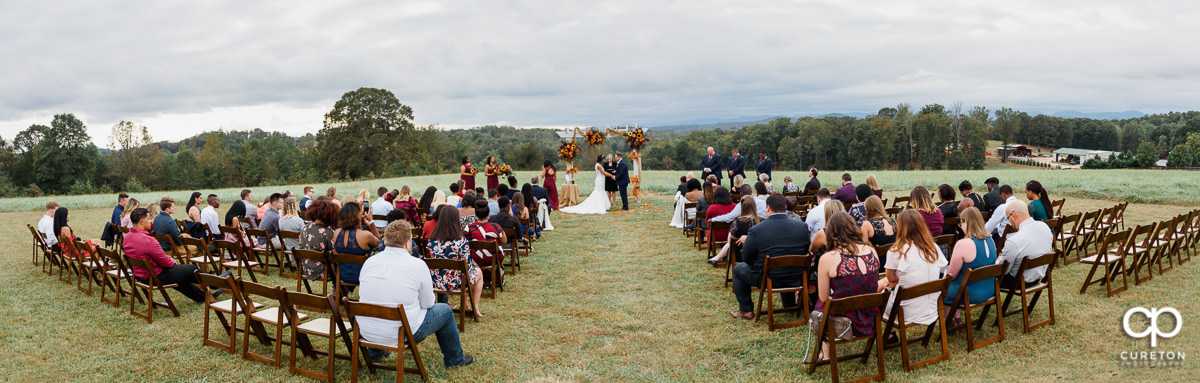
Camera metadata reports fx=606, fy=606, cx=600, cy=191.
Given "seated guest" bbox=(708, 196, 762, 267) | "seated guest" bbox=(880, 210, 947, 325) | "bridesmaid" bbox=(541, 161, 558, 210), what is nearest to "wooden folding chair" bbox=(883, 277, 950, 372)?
"seated guest" bbox=(880, 210, 947, 325)

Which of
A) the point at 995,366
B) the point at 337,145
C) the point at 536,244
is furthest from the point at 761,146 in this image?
the point at 995,366

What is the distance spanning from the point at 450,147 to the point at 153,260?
7534cm

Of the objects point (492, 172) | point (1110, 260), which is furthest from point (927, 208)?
point (492, 172)

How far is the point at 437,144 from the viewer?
7056 cm

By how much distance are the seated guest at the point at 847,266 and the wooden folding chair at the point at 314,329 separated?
3761mm

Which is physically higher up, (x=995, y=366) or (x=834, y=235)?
(x=834, y=235)

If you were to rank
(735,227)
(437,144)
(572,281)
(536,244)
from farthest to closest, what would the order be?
(437,144)
(536,244)
(572,281)
(735,227)

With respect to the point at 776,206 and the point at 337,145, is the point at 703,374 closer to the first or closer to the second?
the point at 776,206

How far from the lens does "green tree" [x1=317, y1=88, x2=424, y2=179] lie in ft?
150

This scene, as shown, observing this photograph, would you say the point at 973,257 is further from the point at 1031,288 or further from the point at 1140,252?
the point at 1140,252

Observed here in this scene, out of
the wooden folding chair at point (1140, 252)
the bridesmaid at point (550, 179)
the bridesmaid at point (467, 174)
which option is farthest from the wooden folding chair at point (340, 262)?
the bridesmaid at point (467, 174)

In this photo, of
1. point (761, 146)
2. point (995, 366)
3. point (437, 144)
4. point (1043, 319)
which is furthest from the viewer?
point (761, 146)

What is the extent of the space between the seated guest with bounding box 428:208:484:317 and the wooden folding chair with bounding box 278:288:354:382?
1.62m

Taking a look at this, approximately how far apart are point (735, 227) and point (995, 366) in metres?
3.46
